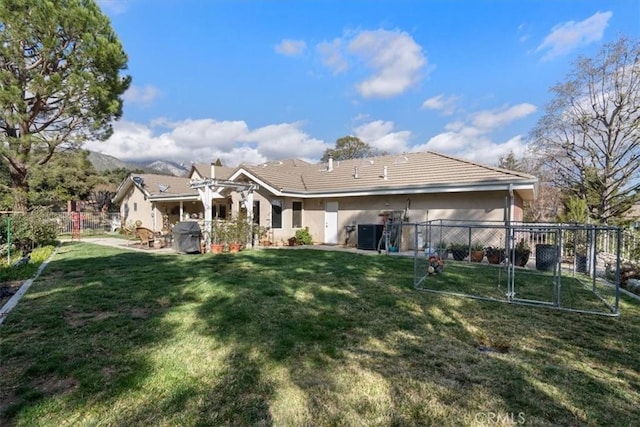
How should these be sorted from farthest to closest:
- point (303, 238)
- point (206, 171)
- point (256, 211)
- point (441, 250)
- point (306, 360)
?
1. point (206, 171)
2. point (256, 211)
3. point (303, 238)
4. point (441, 250)
5. point (306, 360)

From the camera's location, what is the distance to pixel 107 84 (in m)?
15.3

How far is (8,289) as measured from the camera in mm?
6199

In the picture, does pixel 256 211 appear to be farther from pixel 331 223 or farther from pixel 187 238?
pixel 187 238

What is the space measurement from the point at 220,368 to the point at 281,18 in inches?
487

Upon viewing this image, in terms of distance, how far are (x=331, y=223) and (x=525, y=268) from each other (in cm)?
855

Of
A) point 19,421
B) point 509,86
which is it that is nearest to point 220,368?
point 19,421

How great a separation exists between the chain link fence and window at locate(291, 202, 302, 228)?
516 centimetres

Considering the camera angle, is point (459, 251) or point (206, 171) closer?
point (459, 251)

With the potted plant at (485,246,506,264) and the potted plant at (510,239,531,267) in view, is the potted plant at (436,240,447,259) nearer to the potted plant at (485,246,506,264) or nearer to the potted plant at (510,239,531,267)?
the potted plant at (485,246,506,264)

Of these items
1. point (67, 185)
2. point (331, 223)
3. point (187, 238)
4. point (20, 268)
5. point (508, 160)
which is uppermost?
point (508, 160)

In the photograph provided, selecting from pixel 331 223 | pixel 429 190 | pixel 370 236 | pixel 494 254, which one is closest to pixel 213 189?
pixel 331 223

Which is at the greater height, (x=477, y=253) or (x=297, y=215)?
(x=297, y=215)

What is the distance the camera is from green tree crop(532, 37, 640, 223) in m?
16.7

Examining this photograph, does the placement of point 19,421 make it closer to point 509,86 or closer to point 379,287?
point 379,287
